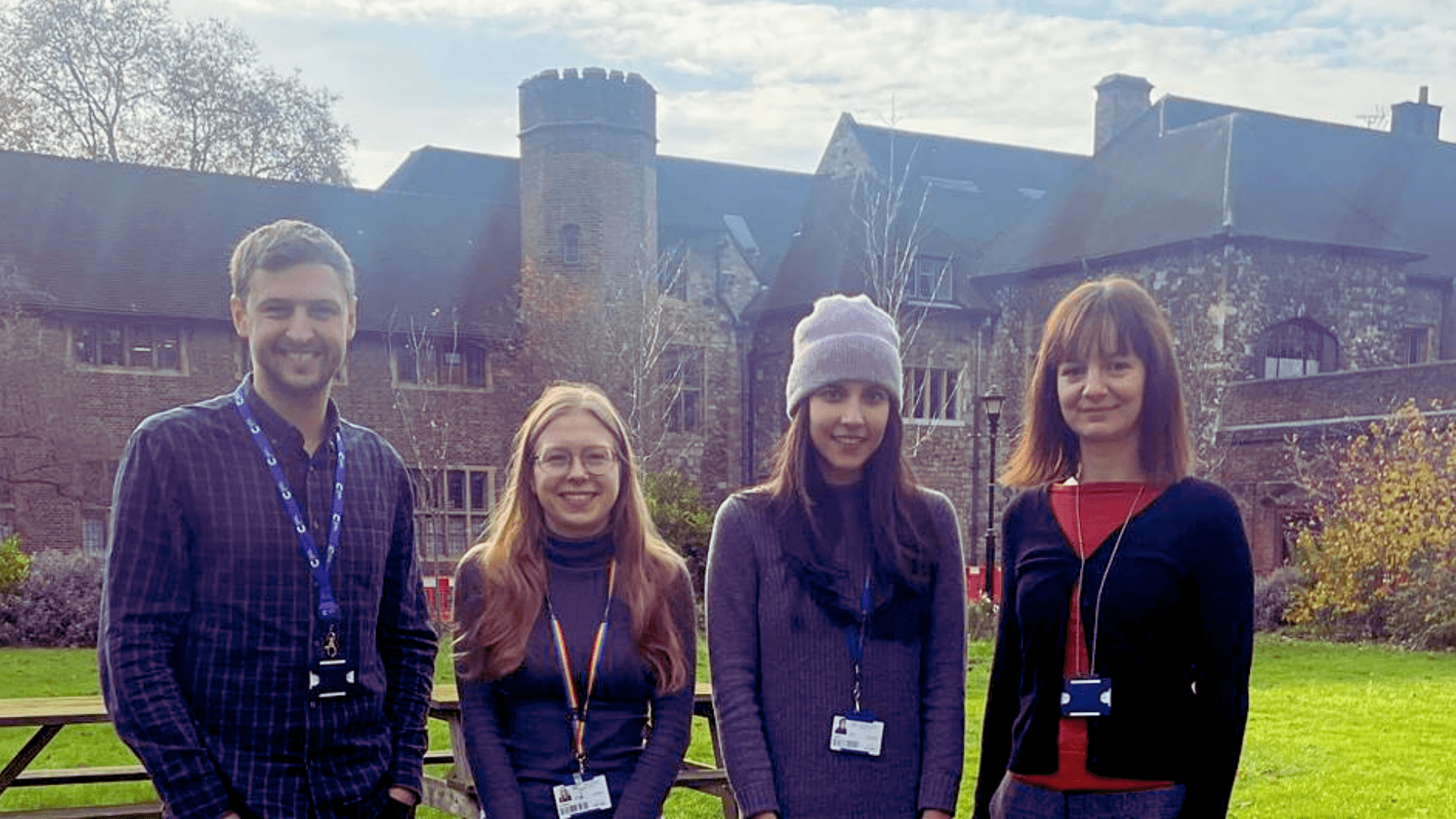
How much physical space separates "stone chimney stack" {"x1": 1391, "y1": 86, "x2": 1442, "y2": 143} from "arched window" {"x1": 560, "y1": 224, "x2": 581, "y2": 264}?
20429 millimetres

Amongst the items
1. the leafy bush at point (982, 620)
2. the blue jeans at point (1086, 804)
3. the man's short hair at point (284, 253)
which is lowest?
the leafy bush at point (982, 620)

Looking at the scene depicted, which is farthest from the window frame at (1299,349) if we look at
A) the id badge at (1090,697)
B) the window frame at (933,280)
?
the id badge at (1090,697)

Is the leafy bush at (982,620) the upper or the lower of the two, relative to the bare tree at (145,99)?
lower

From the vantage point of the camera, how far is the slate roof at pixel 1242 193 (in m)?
24.8

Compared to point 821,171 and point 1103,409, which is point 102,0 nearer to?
point 821,171

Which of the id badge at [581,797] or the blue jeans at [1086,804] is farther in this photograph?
the id badge at [581,797]

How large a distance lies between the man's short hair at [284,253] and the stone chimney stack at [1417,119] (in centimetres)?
3363

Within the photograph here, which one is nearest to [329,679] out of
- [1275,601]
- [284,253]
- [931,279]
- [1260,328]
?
[284,253]

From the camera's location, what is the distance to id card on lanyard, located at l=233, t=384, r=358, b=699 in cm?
308

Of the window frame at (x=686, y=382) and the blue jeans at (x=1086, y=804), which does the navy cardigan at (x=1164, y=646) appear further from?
the window frame at (x=686, y=382)

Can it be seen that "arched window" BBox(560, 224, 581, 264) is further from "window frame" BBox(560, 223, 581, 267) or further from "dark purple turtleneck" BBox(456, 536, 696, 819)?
"dark purple turtleneck" BBox(456, 536, 696, 819)

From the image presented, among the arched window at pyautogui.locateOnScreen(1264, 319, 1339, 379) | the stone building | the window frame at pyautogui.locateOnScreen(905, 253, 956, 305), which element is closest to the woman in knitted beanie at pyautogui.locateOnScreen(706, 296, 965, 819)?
the stone building

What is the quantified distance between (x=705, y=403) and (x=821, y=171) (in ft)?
23.5

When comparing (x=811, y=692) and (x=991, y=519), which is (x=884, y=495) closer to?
(x=811, y=692)
